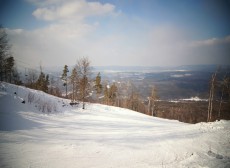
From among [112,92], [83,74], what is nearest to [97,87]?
[112,92]

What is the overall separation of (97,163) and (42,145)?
368cm

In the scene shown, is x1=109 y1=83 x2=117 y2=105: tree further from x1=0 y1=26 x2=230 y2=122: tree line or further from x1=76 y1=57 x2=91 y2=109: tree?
x1=76 y1=57 x2=91 y2=109: tree

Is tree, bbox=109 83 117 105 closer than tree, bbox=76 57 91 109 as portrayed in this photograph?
No

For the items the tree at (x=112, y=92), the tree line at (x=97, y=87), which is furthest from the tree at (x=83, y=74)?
the tree at (x=112, y=92)

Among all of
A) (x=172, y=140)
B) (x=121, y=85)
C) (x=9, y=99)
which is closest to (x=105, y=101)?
(x=121, y=85)

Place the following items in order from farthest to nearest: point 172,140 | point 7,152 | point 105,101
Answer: point 105,101, point 172,140, point 7,152

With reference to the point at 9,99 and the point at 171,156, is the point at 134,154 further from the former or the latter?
the point at 9,99

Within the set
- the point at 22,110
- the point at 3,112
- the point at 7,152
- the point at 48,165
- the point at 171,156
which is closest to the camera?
the point at 48,165

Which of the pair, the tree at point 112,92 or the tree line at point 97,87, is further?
the tree at point 112,92

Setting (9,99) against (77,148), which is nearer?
(77,148)

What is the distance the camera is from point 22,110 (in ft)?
53.7

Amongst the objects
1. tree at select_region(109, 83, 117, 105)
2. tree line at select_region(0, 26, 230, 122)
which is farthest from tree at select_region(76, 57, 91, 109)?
tree at select_region(109, 83, 117, 105)

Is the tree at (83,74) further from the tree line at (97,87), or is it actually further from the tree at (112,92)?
the tree at (112,92)

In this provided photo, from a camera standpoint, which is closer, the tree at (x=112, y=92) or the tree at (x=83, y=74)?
the tree at (x=83, y=74)
